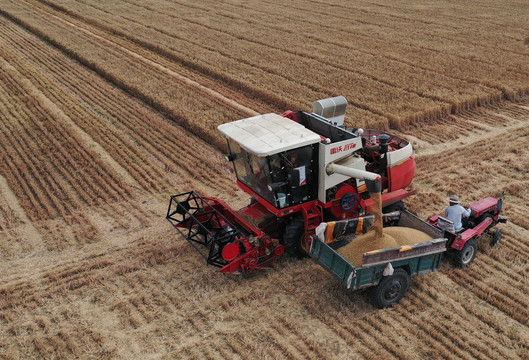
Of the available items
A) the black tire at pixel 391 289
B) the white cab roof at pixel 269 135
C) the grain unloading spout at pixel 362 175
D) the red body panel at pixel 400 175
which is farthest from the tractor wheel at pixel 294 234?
the red body panel at pixel 400 175

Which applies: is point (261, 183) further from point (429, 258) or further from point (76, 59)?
point (76, 59)

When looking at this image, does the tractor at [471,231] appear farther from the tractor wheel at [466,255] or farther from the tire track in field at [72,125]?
the tire track in field at [72,125]

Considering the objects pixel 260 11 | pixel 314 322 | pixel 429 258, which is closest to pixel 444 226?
pixel 429 258

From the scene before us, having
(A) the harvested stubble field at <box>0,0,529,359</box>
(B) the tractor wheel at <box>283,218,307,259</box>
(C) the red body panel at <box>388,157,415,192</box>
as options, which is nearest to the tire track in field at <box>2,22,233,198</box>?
(A) the harvested stubble field at <box>0,0,529,359</box>

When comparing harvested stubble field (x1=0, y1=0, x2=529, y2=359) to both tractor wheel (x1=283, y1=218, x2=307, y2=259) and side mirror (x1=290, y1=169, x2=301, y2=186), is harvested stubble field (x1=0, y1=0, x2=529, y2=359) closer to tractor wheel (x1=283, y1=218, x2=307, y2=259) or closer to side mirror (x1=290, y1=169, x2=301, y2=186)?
tractor wheel (x1=283, y1=218, x2=307, y2=259)

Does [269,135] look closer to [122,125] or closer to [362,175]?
[362,175]

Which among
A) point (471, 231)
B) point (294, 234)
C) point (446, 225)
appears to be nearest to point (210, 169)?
point (294, 234)

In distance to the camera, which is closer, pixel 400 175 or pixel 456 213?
pixel 456 213
